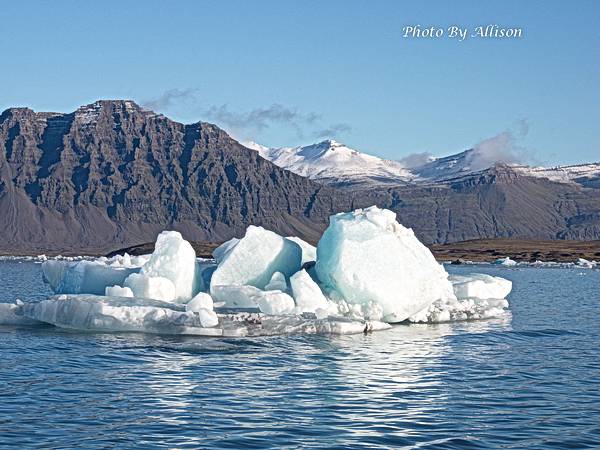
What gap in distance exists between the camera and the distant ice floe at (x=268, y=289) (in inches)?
1145

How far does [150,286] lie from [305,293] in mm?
5696

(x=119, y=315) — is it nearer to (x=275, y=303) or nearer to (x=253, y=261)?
(x=275, y=303)

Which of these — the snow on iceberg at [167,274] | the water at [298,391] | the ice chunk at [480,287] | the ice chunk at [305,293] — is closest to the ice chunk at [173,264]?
the snow on iceberg at [167,274]

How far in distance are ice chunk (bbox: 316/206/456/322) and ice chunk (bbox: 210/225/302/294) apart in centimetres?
162

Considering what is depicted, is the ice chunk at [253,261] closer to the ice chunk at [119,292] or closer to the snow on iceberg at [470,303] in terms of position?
the ice chunk at [119,292]

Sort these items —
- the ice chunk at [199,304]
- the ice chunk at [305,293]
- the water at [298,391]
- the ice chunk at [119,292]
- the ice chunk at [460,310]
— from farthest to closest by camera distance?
the ice chunk at [460,310], the ice chunk at [119,292], the ice chunk at [305,293], the ice chunk at [199,304], the water at [298,391]

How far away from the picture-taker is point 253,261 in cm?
3312

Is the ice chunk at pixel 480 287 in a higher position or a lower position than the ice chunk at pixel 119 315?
higher

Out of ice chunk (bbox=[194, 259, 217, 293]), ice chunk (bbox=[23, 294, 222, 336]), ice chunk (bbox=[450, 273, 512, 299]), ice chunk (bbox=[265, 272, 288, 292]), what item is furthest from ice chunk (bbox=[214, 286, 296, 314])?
ice chunk (bbox=[450, 273, 512, 299])

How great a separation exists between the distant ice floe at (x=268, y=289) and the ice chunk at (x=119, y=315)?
0.04 m

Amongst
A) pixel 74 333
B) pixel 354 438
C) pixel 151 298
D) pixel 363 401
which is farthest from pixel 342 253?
pixel 354 438

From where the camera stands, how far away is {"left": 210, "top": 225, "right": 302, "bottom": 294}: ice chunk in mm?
32875

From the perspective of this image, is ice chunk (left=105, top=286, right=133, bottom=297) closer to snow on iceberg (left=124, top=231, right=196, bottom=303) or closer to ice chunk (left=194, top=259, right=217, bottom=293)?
snow on iceberg (left=124, top=231, right=196, bottom=303)

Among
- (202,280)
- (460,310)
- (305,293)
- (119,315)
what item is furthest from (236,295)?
(460,310)
